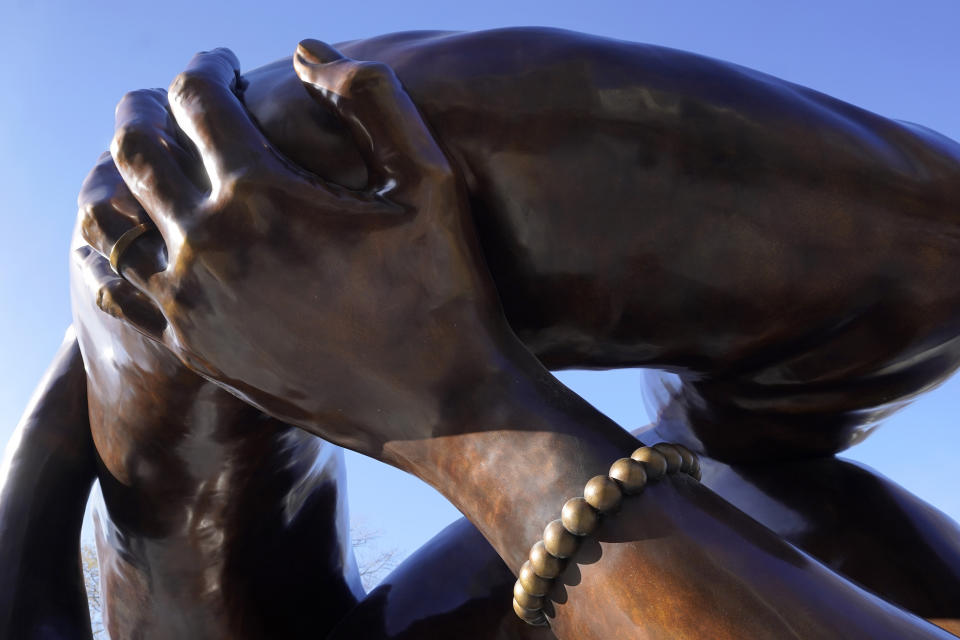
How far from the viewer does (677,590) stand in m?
0.63

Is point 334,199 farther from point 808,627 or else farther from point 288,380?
point 808,627

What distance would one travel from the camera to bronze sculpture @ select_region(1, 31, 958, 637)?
74 cm

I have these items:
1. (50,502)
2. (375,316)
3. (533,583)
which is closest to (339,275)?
(375,316)

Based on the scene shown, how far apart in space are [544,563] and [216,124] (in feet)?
1.32

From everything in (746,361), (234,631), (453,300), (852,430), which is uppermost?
(453,300)

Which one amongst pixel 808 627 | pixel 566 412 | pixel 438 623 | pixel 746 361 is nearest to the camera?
pixel 808 627

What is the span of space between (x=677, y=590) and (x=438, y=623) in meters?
0.40

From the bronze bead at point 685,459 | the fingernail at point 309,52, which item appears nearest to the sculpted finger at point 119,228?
the fingernail at point 309,52

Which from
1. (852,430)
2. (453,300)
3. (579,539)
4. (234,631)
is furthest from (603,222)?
(234,631)

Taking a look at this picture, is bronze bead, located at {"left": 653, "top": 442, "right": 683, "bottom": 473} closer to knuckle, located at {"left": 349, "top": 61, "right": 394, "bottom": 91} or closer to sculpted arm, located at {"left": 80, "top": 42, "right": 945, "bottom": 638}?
sculpted arm, located at {"left": 80, "top": 42, "right": 945, "bottom": 638}

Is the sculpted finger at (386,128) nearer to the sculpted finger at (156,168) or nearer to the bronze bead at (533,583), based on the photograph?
the sculpted finger at (156,168)

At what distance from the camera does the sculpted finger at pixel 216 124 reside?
2.48 feet

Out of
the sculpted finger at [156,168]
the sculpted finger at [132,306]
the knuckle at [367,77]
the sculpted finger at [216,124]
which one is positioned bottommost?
the sculpted finger at [132,306]

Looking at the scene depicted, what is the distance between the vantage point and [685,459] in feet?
2.29
